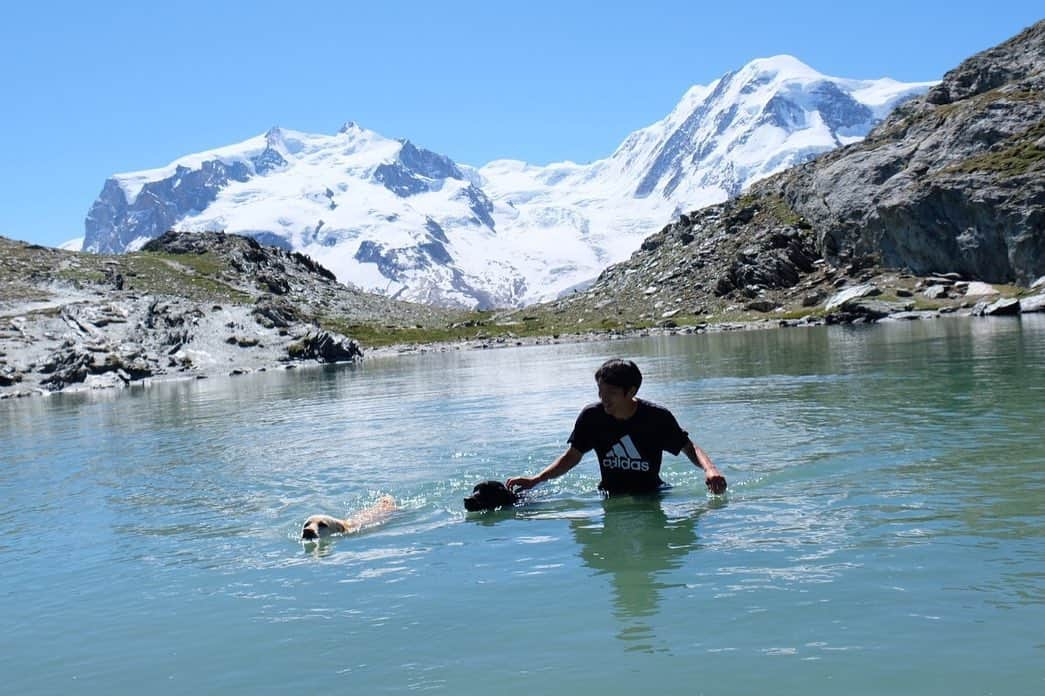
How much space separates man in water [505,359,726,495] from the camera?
14.3m

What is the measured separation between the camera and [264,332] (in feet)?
333

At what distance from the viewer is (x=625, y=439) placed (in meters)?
15.4

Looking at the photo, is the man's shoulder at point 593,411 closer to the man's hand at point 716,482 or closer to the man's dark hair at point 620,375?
the man's dark hair at point 620,375

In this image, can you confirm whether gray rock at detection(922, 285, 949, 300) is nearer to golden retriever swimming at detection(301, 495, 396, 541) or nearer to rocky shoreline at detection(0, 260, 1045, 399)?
rocky shoreline at detection(0, 260, 1045, 399)

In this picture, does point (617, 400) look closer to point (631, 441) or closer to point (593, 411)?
point (593, 411)

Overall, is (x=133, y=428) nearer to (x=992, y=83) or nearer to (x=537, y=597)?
(x=537, y=597)

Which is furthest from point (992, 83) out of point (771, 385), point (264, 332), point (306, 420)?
point (306, 420)

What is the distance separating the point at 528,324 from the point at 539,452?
134208 mm

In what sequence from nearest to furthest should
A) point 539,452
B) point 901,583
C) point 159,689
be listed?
1. point 159,689
2. point 901,583
3. point 539,452

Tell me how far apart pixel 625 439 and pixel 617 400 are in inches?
45.6

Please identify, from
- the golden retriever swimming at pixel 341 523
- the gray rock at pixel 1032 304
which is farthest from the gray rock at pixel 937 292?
the golden retriever swimming at pixel 341 523

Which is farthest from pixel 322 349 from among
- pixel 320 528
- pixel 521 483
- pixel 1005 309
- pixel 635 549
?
pixel 635 549

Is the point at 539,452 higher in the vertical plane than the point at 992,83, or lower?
lower

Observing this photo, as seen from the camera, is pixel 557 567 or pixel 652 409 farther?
pixel 652 409
